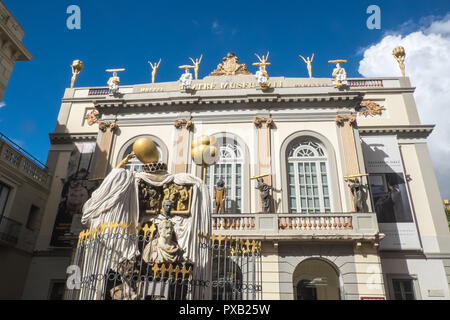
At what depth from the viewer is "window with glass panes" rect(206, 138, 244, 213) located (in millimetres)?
16562

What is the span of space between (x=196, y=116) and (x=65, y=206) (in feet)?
31.3

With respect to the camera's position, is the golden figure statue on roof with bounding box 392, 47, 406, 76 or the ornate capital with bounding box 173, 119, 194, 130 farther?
the golden figure statue on roof with bounding box 392, 47, 406, 76

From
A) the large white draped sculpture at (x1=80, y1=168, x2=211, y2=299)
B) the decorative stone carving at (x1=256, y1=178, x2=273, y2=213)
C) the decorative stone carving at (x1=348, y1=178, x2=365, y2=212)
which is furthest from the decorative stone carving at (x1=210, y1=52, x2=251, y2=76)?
the large white draped sculpture at (x1=80, y1=168, x2=211, y2=299)

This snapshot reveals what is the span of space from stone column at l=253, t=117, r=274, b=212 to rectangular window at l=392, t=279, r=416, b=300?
25.7 ft

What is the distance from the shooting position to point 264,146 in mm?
17312

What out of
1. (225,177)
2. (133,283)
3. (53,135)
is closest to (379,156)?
(225,177)

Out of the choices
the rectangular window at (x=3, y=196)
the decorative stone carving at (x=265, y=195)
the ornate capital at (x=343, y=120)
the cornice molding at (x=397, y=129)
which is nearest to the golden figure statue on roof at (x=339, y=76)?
the ornate capital at (x=343, y=120)

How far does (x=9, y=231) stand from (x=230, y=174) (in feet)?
39.7

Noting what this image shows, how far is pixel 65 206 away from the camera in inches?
743

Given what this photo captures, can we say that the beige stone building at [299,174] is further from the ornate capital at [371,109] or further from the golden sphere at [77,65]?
the golden sphere at [77,65]

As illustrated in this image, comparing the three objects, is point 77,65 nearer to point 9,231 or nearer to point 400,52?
point 9,231

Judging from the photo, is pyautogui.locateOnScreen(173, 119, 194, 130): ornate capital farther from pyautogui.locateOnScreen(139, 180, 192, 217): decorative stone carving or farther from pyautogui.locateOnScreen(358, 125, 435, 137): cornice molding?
pyautogui.locateOnScreen(139, 180, 192, 217): decorative stone carving
